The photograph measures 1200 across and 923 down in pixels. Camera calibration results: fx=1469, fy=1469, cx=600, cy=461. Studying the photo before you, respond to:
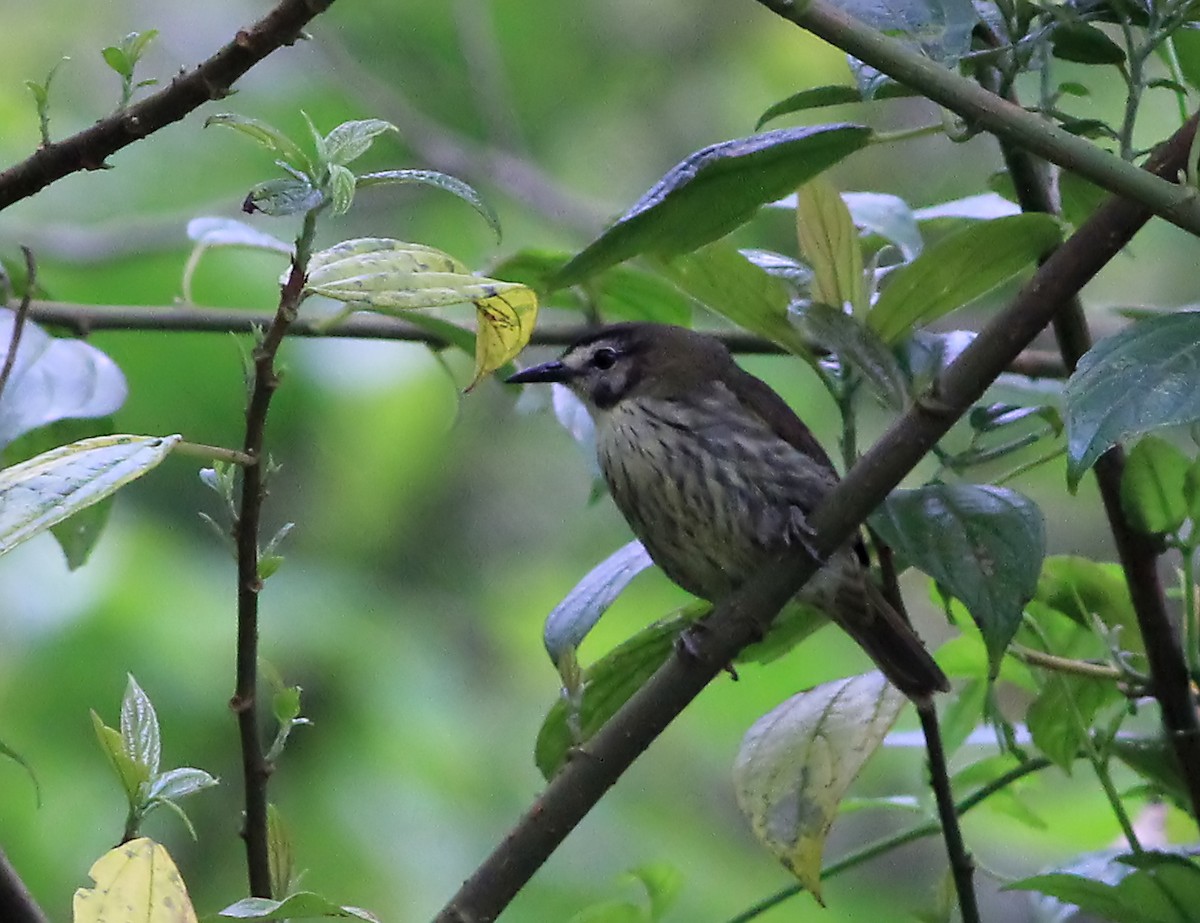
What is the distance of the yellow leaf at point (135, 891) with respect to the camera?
0.62 m

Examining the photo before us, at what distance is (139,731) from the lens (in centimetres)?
78

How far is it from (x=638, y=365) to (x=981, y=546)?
92 cm

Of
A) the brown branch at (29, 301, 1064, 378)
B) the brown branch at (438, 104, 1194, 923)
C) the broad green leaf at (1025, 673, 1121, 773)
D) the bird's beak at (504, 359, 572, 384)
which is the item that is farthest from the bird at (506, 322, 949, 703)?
the brown branch at (438, 104, 1194, 923)

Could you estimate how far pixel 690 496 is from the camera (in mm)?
1669

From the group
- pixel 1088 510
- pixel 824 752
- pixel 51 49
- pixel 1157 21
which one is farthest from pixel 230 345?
pixel 1088 510

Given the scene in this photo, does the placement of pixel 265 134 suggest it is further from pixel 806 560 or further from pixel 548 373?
pixel 548 373

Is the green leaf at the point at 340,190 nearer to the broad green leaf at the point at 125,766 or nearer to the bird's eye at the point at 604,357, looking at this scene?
the broad green leaf at the point at 125,766

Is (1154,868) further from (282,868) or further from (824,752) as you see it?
(282,868)

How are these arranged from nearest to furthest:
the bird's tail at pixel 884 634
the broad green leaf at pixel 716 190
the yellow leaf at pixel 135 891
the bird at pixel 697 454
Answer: the yellow leaf at pixel 135 891, the broad green leaf at pixel 716 190, the bird's tail at pixel 884 634, the bird at pixel 697 454

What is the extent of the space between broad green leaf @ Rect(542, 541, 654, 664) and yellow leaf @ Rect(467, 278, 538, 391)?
0.83 feet

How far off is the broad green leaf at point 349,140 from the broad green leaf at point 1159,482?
0.57m

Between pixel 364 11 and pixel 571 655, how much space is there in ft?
8.12

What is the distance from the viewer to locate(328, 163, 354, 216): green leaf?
2.39 feet

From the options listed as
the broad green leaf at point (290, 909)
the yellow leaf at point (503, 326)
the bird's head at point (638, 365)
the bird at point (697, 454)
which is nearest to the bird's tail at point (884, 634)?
the bird at point (697, 454)
